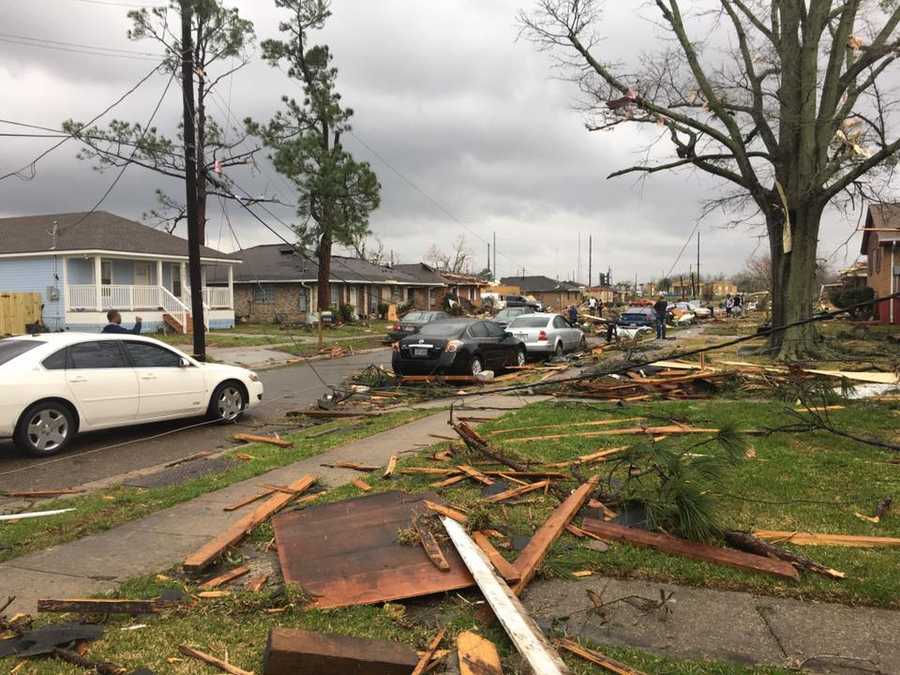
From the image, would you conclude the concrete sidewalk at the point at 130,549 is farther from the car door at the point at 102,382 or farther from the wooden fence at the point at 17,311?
the wooden fence at the point at 17,311

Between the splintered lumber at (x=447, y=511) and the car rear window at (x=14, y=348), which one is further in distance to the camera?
the car rear window at (x=14, y=348)

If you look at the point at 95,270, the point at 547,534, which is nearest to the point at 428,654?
the point at 547,534

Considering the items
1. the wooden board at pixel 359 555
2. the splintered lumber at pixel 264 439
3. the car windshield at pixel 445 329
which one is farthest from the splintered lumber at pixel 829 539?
the car windshield at pixel 445 329

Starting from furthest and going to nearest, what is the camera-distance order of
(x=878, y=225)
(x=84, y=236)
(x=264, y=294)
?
(x=264, y=294), (x=878, y=225), (x=84, y=236)

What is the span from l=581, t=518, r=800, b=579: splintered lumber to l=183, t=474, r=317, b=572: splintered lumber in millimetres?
2632

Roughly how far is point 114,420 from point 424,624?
752 cm

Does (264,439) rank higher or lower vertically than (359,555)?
lower

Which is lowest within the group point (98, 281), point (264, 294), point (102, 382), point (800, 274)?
point (102, 382)

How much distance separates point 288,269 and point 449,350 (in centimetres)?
3178

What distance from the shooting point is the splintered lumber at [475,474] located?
6.67 metres

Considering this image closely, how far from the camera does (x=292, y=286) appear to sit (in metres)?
43.3

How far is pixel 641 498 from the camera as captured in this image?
5594 millimetres

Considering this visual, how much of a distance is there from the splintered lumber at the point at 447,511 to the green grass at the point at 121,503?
2.65 m

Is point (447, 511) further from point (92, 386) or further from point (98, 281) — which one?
point (98, 281)
